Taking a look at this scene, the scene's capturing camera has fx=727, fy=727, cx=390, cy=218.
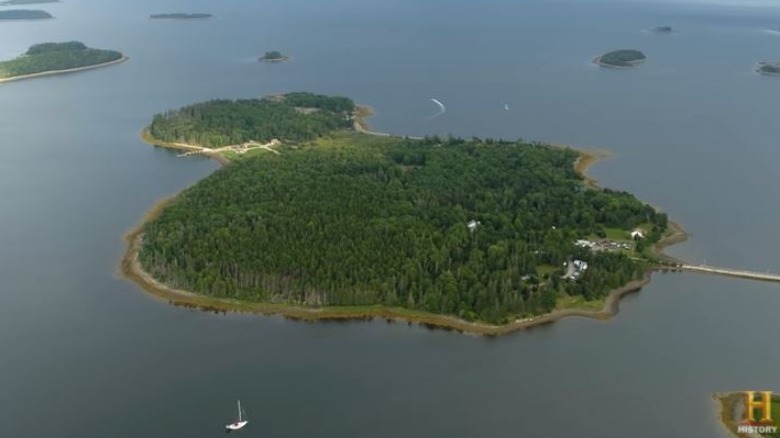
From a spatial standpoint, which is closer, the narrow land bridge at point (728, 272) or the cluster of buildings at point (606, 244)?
the narrow land bridge at point (728, 272)

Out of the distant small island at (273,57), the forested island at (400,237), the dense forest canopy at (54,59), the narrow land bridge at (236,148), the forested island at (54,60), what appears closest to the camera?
the forested island at (400,237)

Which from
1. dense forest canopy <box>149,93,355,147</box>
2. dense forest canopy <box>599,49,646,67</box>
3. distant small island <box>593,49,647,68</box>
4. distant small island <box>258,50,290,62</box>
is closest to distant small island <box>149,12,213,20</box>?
distant small island <box>258,50,290,62</box>

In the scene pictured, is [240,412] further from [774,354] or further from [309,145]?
[309,145]

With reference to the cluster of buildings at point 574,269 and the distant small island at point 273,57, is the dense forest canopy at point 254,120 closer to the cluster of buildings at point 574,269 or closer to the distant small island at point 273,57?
the distant small island at point 273,57

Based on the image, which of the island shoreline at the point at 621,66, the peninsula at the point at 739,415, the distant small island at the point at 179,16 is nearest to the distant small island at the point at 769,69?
the island shoreline at the point at 621,66

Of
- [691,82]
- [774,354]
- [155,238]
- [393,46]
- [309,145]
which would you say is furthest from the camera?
[393,46]

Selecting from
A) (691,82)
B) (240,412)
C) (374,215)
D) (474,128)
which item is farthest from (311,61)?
(240,412)
